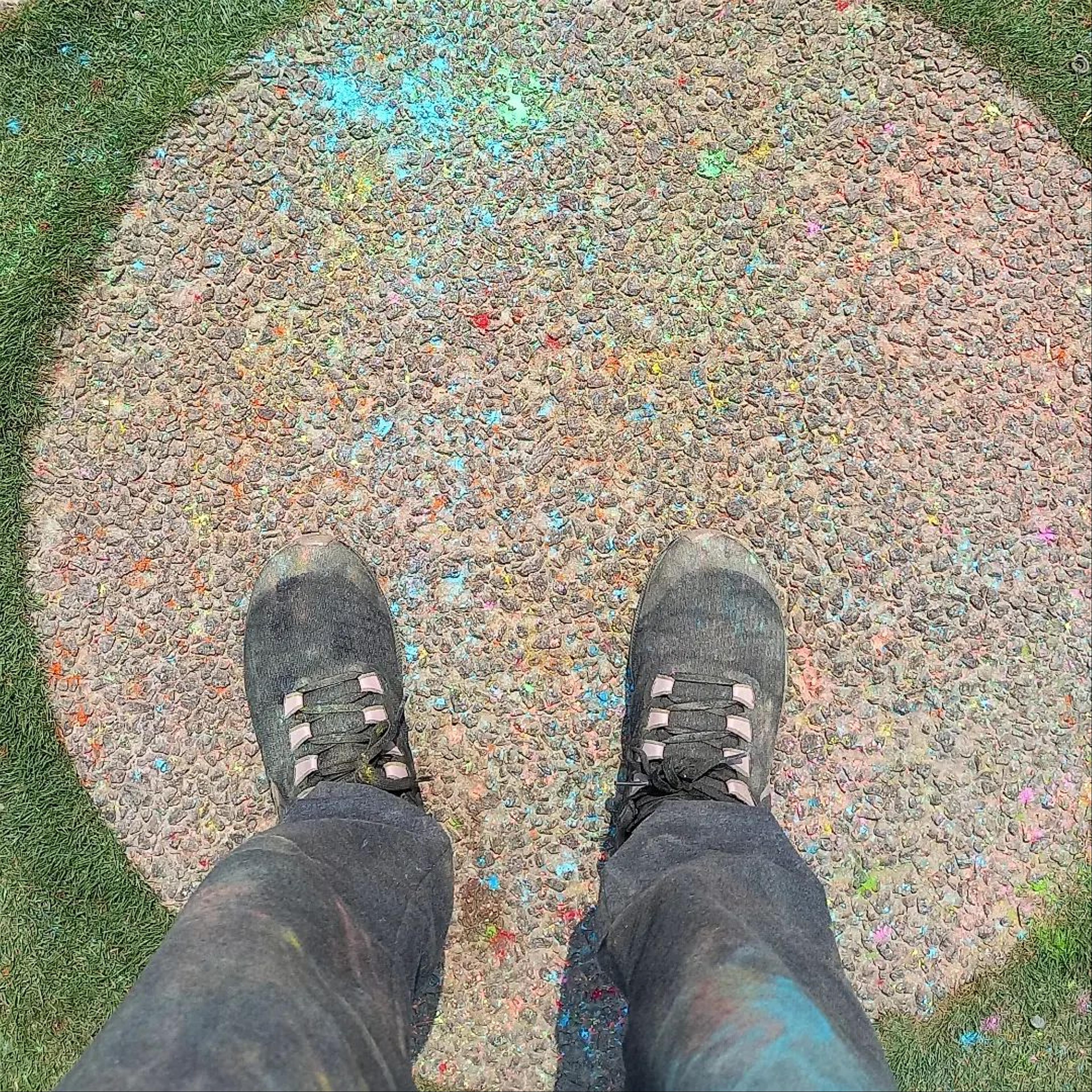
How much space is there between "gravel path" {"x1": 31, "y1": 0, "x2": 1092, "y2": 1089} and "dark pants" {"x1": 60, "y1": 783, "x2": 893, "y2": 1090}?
35 cm

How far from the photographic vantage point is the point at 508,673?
1938 mm

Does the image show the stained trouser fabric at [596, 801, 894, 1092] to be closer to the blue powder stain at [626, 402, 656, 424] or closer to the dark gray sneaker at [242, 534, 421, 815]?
the dark gray sneaker at [242, 534, 421, 815]

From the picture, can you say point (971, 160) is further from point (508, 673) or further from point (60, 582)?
point (60, 582)

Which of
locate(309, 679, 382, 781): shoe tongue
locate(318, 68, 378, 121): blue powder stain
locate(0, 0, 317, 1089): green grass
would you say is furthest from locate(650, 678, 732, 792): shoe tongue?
locate(318, 68, 378, 121): blue powder stain

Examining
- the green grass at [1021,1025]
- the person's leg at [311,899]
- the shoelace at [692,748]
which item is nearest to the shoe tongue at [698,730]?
the shoelace at [692,748]

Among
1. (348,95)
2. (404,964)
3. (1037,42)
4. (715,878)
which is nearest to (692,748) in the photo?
(715,878)

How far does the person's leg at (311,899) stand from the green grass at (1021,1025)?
3.96 ft

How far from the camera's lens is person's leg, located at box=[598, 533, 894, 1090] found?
1132 millimetres

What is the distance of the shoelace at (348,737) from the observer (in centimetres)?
185

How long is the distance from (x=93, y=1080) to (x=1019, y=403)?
7.21 ft

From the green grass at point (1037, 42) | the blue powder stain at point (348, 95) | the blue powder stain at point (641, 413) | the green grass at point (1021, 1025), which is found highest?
the green grass at point (1037, 42)

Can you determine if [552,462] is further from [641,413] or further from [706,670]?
[706,670]

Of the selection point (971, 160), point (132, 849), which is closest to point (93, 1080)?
point (132, 849)

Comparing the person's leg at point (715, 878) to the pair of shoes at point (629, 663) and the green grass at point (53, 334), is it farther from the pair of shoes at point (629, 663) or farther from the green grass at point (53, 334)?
the green grass at point (53, 334)
